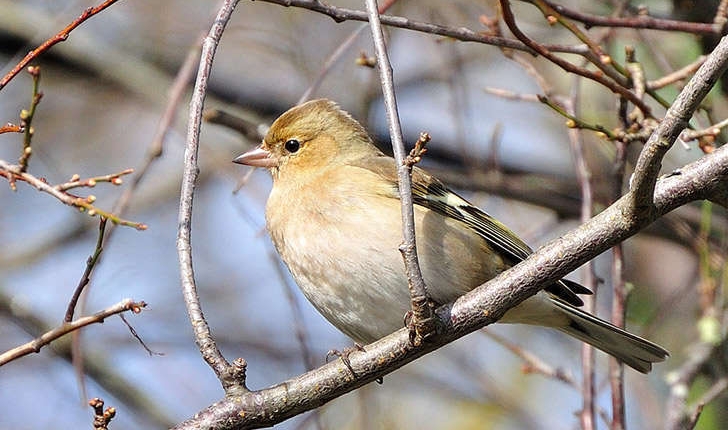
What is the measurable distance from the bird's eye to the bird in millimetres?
231

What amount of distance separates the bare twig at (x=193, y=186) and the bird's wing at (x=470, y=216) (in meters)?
1.44

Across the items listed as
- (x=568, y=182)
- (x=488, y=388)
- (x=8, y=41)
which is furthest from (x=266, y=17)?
(x=488, y=388)

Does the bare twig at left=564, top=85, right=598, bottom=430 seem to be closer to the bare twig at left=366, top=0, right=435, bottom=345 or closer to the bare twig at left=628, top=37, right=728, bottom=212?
the bare twig at left=628, top=37, right=728, bottom=212

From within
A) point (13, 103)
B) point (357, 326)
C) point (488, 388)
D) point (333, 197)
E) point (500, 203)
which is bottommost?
point (357, 326)

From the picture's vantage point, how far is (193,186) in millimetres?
2744

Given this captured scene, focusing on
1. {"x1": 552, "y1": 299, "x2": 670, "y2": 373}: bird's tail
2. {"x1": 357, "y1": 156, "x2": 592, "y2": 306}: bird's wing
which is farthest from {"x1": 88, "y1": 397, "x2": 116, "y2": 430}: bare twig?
{"x1": 552, "y1": 299, "x2": 670, "y2": 373}: bird's tail

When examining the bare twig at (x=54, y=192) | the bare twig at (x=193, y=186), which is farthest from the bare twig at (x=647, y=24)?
the bare twig at (x=54, y=192)

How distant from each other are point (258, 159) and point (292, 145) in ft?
0.59

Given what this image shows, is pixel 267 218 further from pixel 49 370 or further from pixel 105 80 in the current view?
pixel 49 370

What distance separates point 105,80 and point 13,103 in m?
1.71

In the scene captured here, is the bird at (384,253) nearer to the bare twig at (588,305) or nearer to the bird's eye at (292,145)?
the bare twig at (588,305)

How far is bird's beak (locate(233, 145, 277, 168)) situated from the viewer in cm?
467

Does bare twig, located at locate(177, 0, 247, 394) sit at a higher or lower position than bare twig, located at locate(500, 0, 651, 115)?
lower

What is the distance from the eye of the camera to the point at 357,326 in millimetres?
4020
